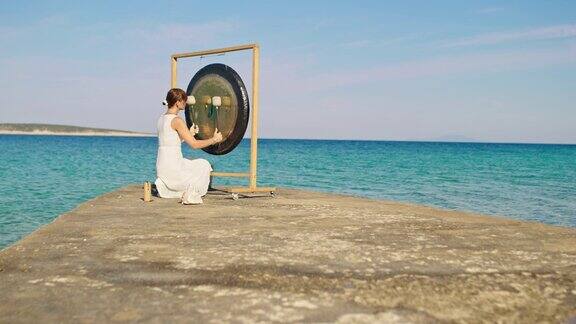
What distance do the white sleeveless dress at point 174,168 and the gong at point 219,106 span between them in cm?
103

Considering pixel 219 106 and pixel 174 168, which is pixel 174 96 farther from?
pixel 219 106

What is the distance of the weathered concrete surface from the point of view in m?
2.93

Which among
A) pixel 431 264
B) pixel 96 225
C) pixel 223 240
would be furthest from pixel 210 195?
pixel 431 264

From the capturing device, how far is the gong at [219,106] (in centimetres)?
934

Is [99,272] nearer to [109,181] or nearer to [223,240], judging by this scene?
[223,240]

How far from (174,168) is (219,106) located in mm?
1833

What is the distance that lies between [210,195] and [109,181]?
17.1 meters

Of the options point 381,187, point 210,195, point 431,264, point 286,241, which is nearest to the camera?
point 431,264

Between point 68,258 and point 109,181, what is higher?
point 68,258

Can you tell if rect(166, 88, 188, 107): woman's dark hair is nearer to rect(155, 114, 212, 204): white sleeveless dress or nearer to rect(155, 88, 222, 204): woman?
rect(155, 88, 222, 204): woman

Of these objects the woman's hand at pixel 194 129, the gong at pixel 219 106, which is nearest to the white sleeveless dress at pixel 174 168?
the gong at pixel 219 106

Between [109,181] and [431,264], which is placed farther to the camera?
[109,181]

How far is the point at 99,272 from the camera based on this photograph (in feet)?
12.3

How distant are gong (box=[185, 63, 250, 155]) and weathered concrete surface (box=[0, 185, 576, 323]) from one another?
314 centimetres
